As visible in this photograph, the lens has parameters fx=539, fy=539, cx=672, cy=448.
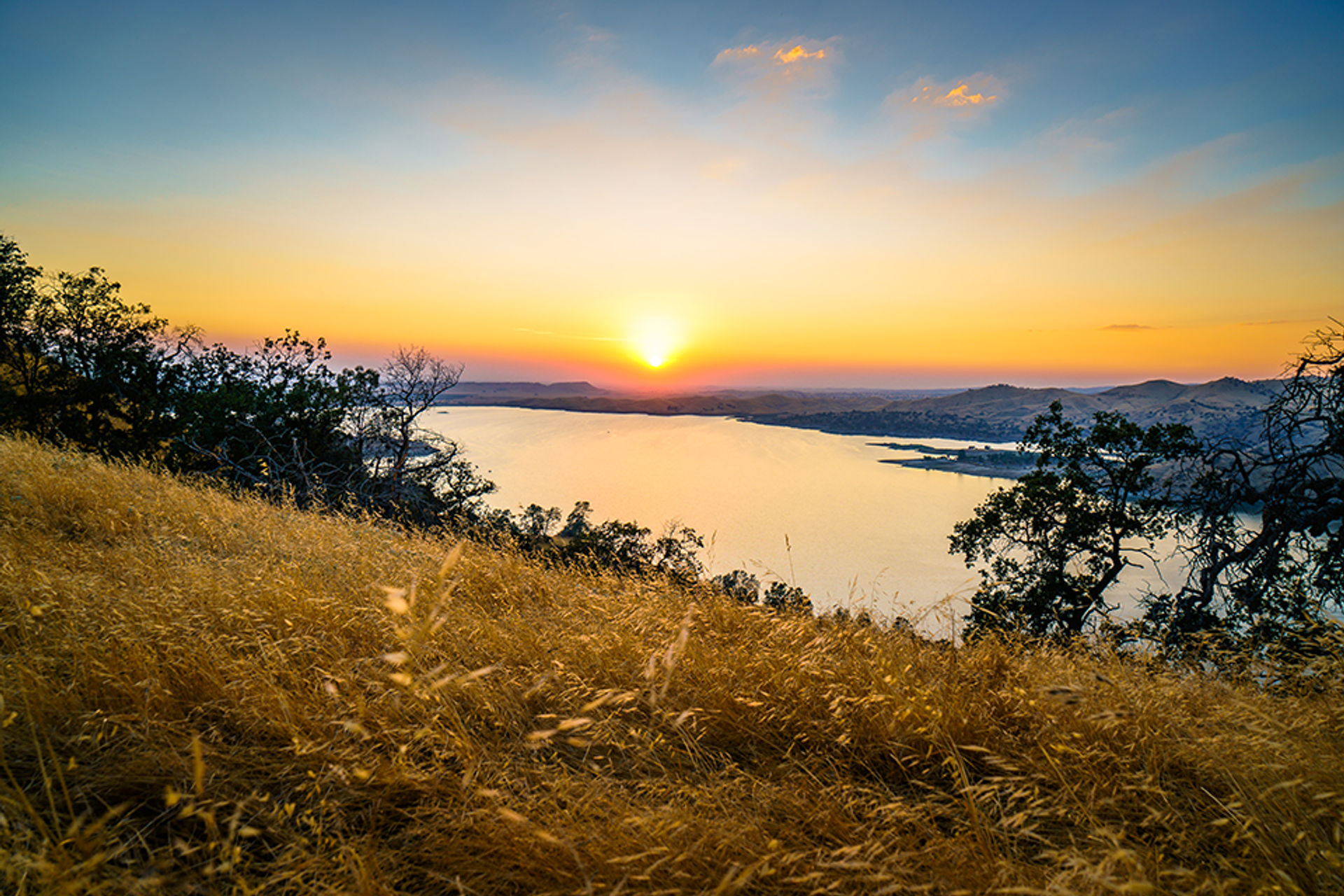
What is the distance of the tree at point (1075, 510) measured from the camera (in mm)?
11602

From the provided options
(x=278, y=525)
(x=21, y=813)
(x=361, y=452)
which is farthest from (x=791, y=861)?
(x=361, y=452)

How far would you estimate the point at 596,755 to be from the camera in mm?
1965

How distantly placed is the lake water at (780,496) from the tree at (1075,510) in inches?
74.3

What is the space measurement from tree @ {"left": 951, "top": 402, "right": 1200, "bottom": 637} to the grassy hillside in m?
10.4

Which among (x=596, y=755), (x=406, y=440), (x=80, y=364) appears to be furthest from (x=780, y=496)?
(x=596, y=755)

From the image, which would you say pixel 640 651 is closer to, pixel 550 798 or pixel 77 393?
pixel 550 798

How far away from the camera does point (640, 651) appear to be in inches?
102

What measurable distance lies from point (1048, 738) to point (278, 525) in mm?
5570

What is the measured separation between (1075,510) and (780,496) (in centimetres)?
4796

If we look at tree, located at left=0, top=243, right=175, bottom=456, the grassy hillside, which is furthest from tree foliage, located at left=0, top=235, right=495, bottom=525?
the grassy hillside

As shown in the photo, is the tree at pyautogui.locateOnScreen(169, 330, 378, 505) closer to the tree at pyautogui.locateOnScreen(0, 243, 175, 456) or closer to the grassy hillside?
the tree at pyautogui.locateOnScreen(0, 243, 175, 456)

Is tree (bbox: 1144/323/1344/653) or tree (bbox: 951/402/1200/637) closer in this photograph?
tree (bbox: 1144/323/1344/653)

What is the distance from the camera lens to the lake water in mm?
35094

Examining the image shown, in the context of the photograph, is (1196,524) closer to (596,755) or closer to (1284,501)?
(1284,501)
